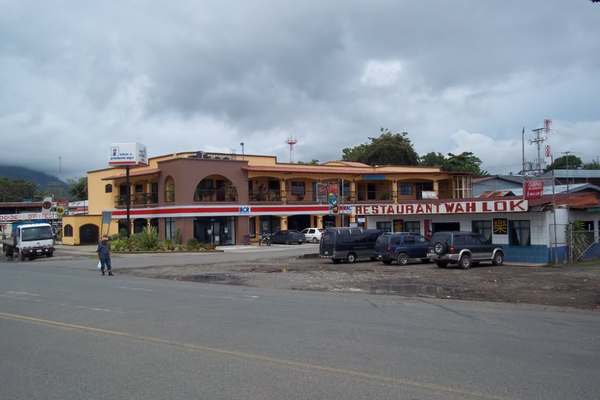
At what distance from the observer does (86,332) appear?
992cm

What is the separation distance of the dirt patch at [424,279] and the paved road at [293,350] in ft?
9.13

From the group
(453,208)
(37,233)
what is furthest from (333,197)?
(37,233)

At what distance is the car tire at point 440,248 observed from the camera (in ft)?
81.6

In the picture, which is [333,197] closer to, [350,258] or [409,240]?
[350,258]

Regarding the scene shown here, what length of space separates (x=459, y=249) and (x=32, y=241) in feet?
92.7

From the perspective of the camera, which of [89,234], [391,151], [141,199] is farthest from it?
[391,151]

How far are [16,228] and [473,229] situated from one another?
30.6 meters

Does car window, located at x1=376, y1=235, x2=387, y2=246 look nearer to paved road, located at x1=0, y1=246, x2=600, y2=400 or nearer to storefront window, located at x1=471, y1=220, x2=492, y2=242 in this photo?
storefront window, located at x1=471, y1=220, x2=492, y2=242

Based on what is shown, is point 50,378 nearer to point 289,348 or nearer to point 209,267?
point 289,348

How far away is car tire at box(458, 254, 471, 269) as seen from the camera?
24.9m

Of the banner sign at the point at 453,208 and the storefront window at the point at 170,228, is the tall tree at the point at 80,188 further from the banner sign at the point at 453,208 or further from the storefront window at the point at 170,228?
the banner sign at the point at 453,208

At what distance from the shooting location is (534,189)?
26266 mm

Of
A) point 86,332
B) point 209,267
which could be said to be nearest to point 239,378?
point 86,332

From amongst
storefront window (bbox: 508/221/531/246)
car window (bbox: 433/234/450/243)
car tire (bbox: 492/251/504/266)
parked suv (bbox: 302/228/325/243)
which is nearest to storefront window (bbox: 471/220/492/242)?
storefront window (bbox: 508/221/531/246)
